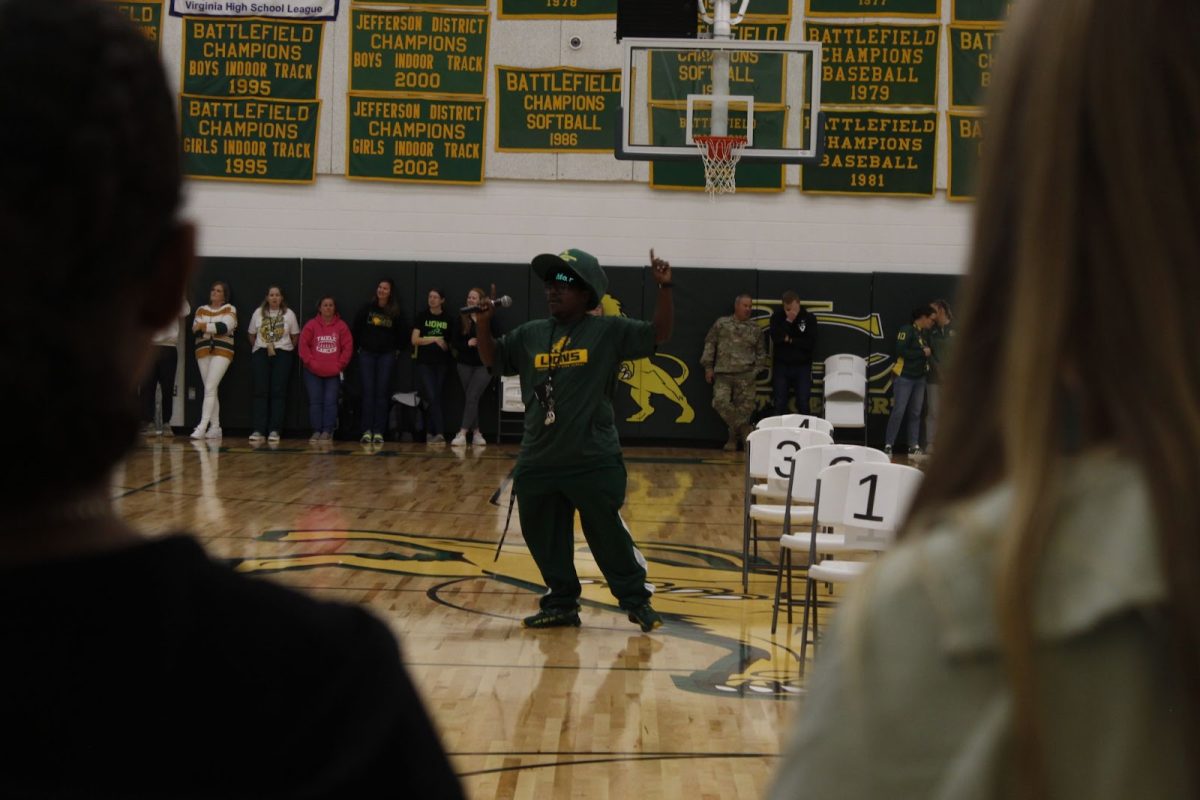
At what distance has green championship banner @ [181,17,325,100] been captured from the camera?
16.5m

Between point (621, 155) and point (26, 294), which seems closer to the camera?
point (26, 294)

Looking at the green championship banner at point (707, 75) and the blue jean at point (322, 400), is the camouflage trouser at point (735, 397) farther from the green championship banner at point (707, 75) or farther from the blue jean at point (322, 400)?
the green championship banner at point (707, 75)

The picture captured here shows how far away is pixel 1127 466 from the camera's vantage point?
0.73 m

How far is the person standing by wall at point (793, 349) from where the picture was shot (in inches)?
625

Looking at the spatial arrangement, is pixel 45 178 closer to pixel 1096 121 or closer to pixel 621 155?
pixel 1096 121

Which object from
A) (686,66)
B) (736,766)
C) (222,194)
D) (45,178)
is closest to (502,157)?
(222,194)

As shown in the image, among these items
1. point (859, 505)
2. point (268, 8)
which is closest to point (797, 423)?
point (859, 505)

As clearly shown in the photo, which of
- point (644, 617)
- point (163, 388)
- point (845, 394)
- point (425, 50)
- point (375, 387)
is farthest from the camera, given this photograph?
point (425, 50)

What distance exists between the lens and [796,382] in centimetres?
1609

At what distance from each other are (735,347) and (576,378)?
9571 mm

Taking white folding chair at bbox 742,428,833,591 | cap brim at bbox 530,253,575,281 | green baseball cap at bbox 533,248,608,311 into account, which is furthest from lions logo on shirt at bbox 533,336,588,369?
white folding chair at bbox 742,428,833,591

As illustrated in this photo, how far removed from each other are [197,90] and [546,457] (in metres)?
11.9

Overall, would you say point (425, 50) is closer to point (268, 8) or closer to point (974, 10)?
point (268, 8)

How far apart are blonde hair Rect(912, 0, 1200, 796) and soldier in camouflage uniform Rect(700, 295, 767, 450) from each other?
1526cm
